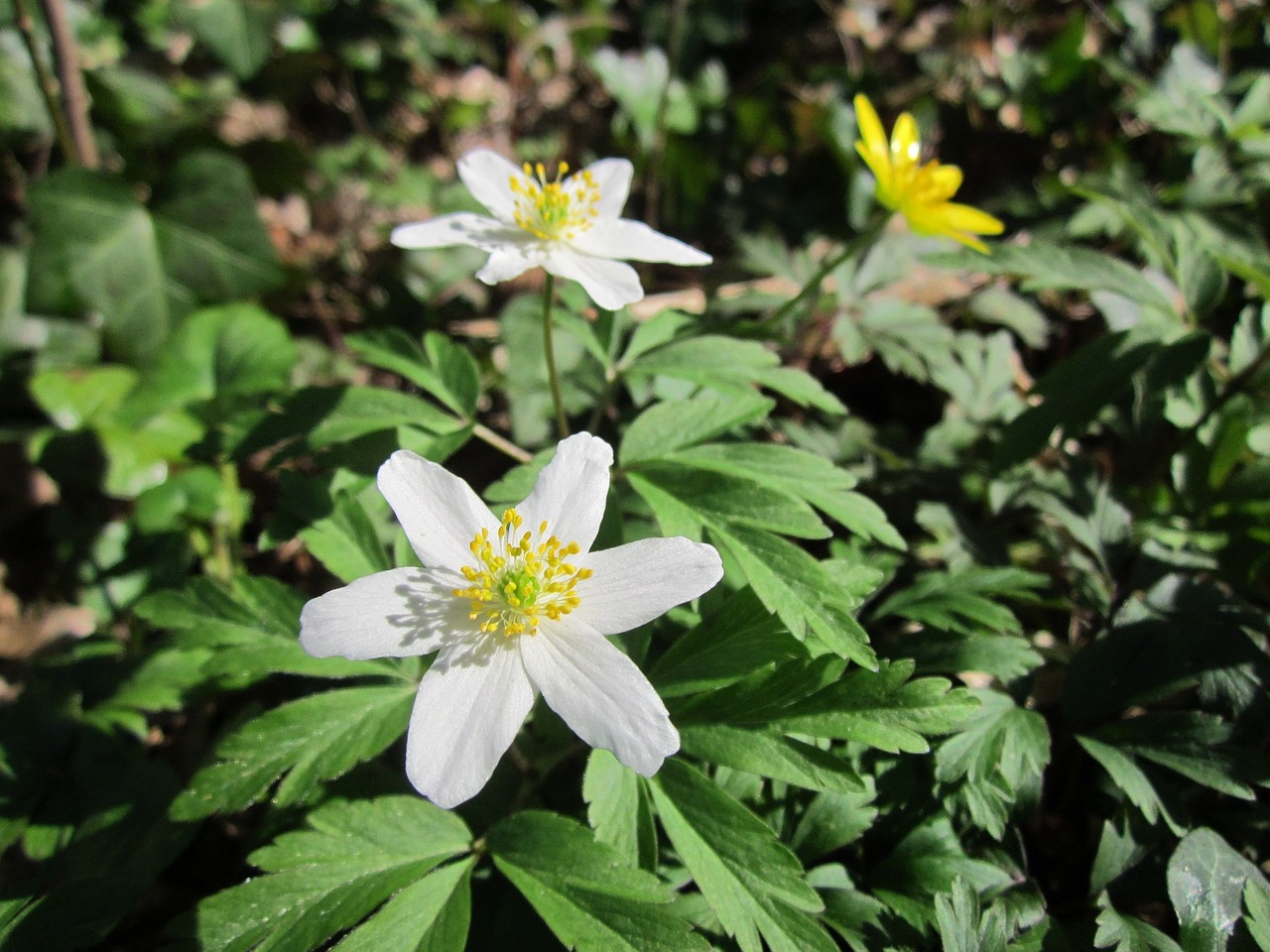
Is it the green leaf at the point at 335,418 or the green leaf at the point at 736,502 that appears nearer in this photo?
the green leaf at the point at 736,502

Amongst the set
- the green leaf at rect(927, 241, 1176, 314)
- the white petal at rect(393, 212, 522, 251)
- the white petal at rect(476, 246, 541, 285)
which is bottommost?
the green leaf at rect(927, 241, 1176, 314)

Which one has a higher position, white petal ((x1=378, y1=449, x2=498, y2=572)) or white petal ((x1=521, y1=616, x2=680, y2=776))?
white petal ((x1=378, y1=449, x2=498, y2=572))

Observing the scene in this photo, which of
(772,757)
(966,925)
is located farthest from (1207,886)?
(772,757)

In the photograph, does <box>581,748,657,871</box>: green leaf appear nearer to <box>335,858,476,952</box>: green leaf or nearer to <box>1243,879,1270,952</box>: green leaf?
<box>335,858,476,952</box>: green leaf

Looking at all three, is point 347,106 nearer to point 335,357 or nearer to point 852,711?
point 335,357

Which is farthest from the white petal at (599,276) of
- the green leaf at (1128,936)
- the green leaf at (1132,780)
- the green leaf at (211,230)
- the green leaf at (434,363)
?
the green leaf at (211,230)

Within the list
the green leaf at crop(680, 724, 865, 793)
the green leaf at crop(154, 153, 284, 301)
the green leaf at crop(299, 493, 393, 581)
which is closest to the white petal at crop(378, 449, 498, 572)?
the green leaf at crop(299, 493, 393, 581)

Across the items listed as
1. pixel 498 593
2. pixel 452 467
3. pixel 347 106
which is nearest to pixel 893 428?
pixel 452 467

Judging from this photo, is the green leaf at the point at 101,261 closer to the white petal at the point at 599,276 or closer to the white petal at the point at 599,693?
the white petal at the point at 599,276

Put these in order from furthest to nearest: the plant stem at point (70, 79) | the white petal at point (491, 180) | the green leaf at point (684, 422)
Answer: the plant stem at point (70, 79) → the white petal at point (491, 180) → the green leaf at point (684, 422)
